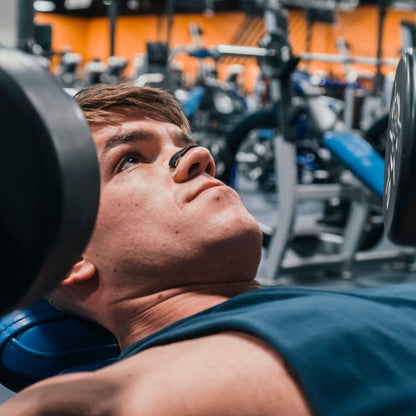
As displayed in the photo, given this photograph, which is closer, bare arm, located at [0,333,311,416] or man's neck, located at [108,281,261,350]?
bare arm, located at [0,333,311,416]

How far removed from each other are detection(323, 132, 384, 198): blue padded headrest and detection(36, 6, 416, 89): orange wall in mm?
10089

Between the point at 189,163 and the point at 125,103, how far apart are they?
208 millimetres

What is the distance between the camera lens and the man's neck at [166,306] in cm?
→ 105

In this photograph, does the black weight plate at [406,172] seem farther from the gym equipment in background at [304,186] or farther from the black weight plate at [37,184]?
the gym equipment in background at [304,186]

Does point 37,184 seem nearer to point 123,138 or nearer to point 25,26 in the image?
point 123,138

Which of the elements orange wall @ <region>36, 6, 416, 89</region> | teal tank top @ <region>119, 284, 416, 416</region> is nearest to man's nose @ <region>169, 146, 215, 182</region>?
teal tank top @ <region>119, 284, 416, 416</region>

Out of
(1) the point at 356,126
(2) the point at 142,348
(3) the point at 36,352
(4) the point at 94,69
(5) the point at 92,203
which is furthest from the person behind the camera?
(4) the point at 94,69

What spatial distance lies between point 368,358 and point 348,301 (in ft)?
0.40

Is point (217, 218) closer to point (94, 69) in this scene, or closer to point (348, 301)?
point (348, 301)

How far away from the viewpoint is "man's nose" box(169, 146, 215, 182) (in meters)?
1.10

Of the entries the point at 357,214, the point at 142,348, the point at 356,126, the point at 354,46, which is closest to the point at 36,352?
the point at 142,348

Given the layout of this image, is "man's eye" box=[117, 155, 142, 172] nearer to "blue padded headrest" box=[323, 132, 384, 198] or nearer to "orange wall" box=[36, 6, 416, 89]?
"blue padded headrest" box=[323, 132, 384, 198]

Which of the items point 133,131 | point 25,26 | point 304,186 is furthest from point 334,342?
point 304,186

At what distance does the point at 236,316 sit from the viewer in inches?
32.1
